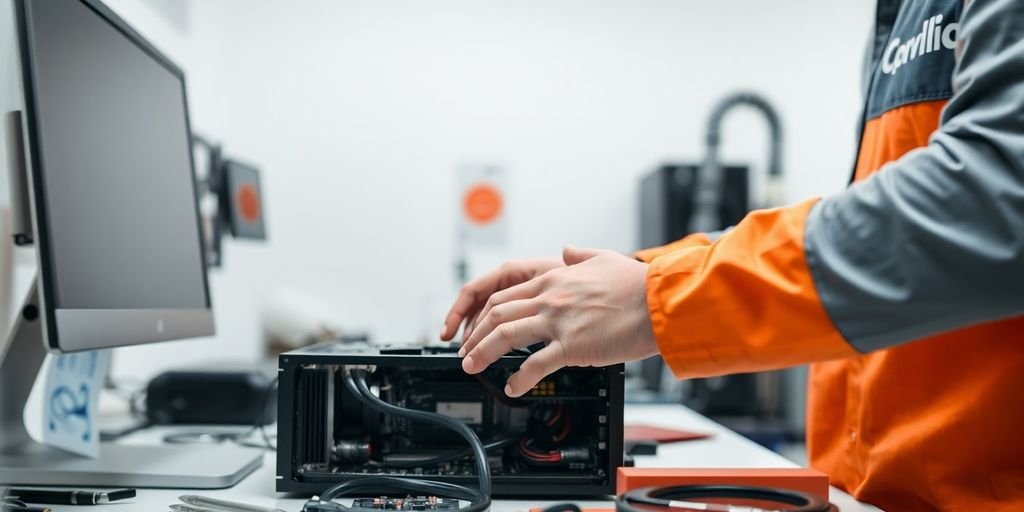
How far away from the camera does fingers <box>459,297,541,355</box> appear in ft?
2.23

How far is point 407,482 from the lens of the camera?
28.2 inches

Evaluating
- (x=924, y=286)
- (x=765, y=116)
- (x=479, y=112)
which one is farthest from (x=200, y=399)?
(x=765, y=116)

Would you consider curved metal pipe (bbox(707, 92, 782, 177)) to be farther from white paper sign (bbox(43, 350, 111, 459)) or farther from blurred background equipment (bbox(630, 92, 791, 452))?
white paper sign (bbox(43, 350, 111, 459))

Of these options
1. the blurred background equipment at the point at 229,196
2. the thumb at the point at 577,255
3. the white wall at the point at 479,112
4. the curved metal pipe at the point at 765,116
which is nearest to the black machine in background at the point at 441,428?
the thumb at the point at 577,255

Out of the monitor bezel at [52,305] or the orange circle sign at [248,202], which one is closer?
the monitor bezel at [52,305]

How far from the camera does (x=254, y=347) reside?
9.37 ft

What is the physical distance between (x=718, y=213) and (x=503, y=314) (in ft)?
7.63

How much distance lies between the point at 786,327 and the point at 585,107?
102 inches

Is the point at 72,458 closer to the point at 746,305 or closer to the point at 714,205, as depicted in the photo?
the point at 746,305

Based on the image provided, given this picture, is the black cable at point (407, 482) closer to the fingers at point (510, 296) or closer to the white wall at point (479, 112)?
Result: the fingers at point (510, 296)

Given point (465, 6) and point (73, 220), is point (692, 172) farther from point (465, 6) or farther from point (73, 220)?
point (73, 220)

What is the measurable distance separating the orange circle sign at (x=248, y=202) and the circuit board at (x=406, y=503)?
984 millimetres

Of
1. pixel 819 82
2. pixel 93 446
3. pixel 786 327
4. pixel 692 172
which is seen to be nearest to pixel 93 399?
pixel 93 446

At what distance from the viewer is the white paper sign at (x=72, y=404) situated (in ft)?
2.99
